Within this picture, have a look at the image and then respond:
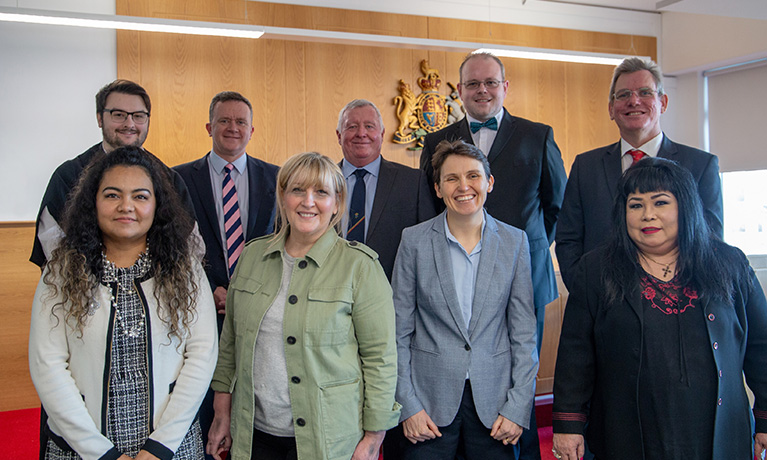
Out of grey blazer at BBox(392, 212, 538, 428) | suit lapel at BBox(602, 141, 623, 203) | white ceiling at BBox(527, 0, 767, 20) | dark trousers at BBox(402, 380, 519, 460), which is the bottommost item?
dark trousers at BBox(402, 380, 519, 460)

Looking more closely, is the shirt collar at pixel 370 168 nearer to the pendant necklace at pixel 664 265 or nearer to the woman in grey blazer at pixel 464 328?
the woman in grey blazer at pixel 464 328

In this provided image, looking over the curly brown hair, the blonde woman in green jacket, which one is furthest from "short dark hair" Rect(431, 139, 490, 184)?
the curly brown hair

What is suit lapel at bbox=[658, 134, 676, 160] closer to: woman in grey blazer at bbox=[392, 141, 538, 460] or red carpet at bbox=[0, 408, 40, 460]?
woman in grey blazer at bbox=[392, 141, 538, 460]

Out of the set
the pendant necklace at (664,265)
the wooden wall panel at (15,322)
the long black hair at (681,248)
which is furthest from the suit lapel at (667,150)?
the wooden wall panel at (15,322)

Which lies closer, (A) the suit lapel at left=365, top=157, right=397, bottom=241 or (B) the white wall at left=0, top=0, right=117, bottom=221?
(A) the suit lapel at left=365, top=157, right=397, bottom=241

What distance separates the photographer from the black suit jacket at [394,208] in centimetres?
266

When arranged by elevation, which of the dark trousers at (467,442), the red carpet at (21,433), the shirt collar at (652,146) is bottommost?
the red carpet at (21,433)

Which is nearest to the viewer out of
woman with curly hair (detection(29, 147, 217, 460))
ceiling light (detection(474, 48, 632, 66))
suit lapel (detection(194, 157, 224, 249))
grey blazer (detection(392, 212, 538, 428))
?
woman with curly hair (detection(29, 147, 217, 460))

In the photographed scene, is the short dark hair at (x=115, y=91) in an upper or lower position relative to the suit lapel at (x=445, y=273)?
upper

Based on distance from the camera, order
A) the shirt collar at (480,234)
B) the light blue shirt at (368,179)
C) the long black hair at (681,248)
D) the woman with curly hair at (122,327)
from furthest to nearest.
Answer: the light blue shirt at (368,179) → the shirt collar at (480,234) → the long black hair at (681,248) → the woman with curly hair at (122,327)

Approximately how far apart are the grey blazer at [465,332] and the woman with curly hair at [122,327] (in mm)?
709

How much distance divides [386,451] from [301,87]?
14.2ft

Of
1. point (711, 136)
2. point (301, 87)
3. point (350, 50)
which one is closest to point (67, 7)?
point (301, 87)

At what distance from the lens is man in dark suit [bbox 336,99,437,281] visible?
2.67 meters
